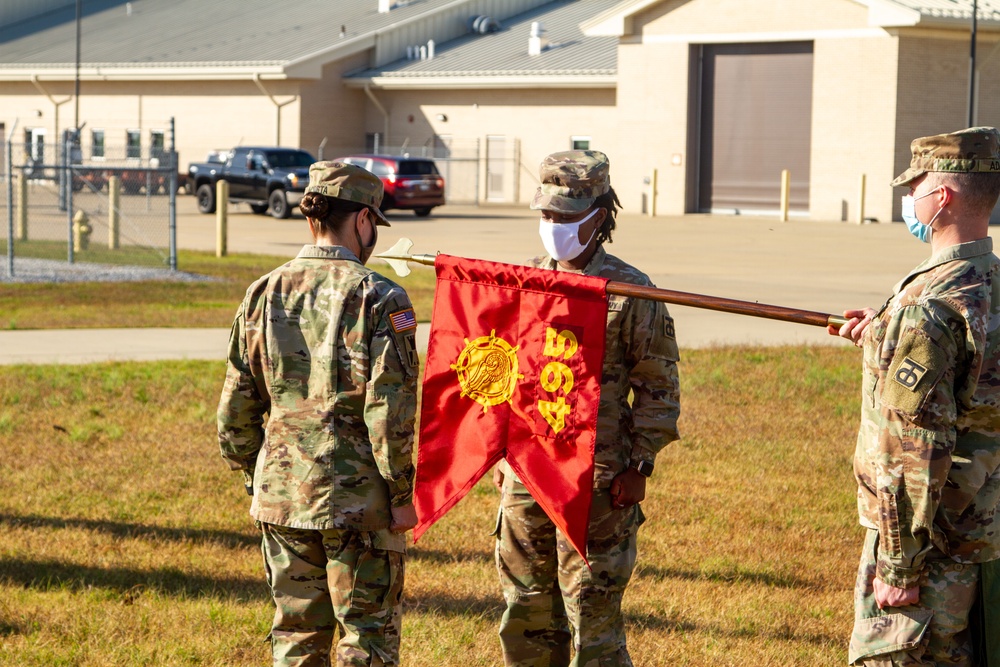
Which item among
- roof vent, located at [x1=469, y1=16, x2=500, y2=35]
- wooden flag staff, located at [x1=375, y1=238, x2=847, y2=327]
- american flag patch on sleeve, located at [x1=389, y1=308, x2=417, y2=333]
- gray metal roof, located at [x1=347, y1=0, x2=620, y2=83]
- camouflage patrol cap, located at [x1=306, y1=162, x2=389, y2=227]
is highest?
roof vent, located at [x1=469, y1=16, x2=500, y2=35]

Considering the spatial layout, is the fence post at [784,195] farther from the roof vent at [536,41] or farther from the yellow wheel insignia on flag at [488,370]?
the yellow wheel insignia on flag at [488,370]

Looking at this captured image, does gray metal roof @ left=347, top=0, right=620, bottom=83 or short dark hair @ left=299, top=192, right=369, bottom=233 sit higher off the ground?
gray metal roof @ left=347, top=0, right=620, bottom=83

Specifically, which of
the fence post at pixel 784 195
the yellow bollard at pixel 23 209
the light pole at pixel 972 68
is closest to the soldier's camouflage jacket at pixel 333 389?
the yellow bollard at pixel 23 209

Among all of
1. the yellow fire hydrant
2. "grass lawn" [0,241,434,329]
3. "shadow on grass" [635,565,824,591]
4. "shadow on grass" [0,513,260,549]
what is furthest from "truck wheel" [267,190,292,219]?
"shadow on grass" [635,565,824,591]

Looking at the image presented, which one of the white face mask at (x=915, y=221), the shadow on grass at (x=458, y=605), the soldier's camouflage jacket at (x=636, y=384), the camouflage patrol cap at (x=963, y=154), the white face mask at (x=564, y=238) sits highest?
the camouflage patrol cap at (x=963, y=154)

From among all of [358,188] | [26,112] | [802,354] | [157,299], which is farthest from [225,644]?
[26,112]

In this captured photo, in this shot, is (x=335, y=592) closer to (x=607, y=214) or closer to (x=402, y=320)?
(x=402, y=320)

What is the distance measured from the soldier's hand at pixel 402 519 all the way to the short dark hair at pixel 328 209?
901mm

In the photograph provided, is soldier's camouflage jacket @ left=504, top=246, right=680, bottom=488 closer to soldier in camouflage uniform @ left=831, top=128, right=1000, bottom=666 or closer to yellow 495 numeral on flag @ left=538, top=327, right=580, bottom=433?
yellow 495 numeral on flag @ left=538, top=327, right=580, bottom=433

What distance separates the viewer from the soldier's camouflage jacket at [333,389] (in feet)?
13.3

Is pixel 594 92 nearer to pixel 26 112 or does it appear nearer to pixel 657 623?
pixel 26 112

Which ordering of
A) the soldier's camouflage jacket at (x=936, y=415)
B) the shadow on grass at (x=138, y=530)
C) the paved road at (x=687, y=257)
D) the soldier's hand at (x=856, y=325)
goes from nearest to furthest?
the soldier's camouflage jacket at (x=936, y=415) → the soldier's hand at (x=856, y=325) → the shadow on grass at (x=138, y=530) → the paved road at (x=687, y=257)

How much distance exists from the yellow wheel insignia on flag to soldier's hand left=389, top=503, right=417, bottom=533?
0.59 meters

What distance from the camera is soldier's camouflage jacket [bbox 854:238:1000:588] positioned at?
3.50 meters
